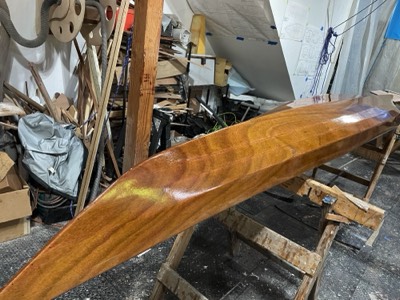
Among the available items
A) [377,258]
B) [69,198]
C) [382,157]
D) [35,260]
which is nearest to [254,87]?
[382,157]

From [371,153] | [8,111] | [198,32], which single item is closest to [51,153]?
[8,111]

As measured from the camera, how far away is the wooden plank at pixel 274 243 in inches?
45.9

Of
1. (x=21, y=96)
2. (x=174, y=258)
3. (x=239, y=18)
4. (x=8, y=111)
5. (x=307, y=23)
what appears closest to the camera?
(x=174, y=258)

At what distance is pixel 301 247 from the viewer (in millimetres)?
1178

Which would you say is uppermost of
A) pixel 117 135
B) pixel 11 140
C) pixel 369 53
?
pixel 369 53

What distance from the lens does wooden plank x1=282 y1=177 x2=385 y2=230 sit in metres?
1.13

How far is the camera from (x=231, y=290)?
156 centimetres

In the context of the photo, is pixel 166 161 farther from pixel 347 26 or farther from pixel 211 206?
pixel 347 26

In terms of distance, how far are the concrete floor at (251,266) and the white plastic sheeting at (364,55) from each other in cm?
240

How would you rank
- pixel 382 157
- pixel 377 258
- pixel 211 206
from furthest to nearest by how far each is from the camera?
pixel 382 157
pixel 377 258
pixel 211 206

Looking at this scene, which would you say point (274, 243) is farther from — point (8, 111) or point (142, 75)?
point (8, 111)

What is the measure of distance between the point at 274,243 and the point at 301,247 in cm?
12

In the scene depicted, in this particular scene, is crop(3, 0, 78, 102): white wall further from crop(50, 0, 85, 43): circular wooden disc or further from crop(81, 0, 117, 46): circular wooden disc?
crop(81, 0, 117, 46): circular wooden disc

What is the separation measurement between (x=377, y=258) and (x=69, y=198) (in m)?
2.12
